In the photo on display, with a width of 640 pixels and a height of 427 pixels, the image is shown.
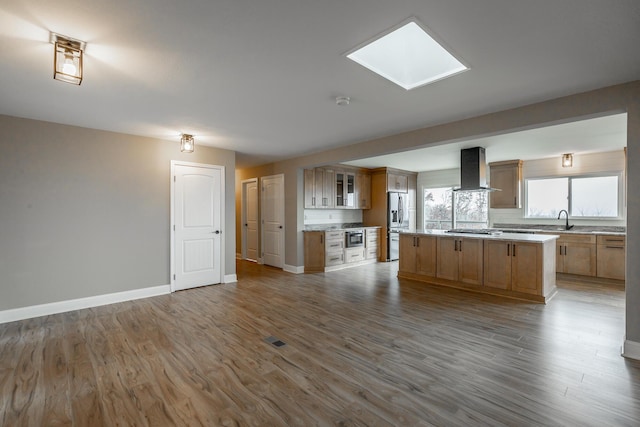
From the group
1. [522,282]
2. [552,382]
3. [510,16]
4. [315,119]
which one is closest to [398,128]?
[315,119]

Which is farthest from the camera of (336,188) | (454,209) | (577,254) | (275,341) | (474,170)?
(454,209)

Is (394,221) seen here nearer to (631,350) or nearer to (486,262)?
(486,262)

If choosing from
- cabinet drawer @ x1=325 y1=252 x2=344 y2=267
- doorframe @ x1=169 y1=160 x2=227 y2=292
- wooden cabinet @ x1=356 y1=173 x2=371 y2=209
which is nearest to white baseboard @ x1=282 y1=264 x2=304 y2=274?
cabinet drawer @ x1=325 y1=252 x2=344 y2=267

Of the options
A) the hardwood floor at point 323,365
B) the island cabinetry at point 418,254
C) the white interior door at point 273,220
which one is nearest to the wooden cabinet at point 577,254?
the hardwood floor at point 323,365

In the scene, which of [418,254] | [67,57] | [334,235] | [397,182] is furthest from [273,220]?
[67,57]

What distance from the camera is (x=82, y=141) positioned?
4082mm

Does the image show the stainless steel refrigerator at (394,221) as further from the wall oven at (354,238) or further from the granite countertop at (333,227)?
the wall oven at (354,238)

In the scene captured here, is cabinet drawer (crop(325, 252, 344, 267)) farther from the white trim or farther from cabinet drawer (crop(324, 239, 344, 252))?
the white trim

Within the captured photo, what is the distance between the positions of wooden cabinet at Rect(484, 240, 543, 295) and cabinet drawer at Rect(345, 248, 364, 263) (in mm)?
2960

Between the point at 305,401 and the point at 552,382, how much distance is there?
185 cm

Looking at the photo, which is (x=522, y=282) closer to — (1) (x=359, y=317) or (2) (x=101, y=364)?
(1) (x=359, y=317)

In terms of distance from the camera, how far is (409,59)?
2.70 metres

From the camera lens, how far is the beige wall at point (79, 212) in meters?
3.65

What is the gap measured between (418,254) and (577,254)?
3.19 m
